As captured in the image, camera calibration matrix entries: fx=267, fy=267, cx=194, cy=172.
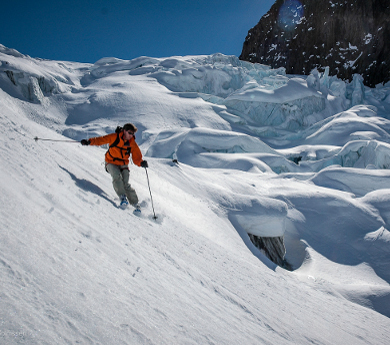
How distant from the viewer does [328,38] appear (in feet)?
137

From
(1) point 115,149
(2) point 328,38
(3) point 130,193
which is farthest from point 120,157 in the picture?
(2) point 328,38

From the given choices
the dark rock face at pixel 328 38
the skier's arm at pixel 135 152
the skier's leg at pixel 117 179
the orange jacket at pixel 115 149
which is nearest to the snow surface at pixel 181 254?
the skier's leg at pixel 117 179

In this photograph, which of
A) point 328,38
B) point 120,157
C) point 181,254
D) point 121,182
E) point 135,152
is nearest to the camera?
point 181,254

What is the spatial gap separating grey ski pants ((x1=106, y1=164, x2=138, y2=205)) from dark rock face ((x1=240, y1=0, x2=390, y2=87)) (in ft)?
139

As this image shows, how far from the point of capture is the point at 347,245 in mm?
6141

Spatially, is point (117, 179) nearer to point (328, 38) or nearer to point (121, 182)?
point (121, 182)

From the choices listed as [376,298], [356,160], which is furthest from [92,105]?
[376,298]

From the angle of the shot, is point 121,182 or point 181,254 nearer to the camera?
point 181,254

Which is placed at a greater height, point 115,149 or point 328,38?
point 328,38

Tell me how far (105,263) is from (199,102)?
20816 mm

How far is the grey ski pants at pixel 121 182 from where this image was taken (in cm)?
322

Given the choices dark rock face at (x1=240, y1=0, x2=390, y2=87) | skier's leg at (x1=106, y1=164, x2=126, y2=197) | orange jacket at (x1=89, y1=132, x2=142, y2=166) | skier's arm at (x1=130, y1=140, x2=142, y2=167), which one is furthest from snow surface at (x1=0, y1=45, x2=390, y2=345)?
dark rock face at (x1=240, y1=0, x2=390, y2=87)

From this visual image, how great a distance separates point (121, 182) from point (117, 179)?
65mm

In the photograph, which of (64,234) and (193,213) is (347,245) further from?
(64,234)
